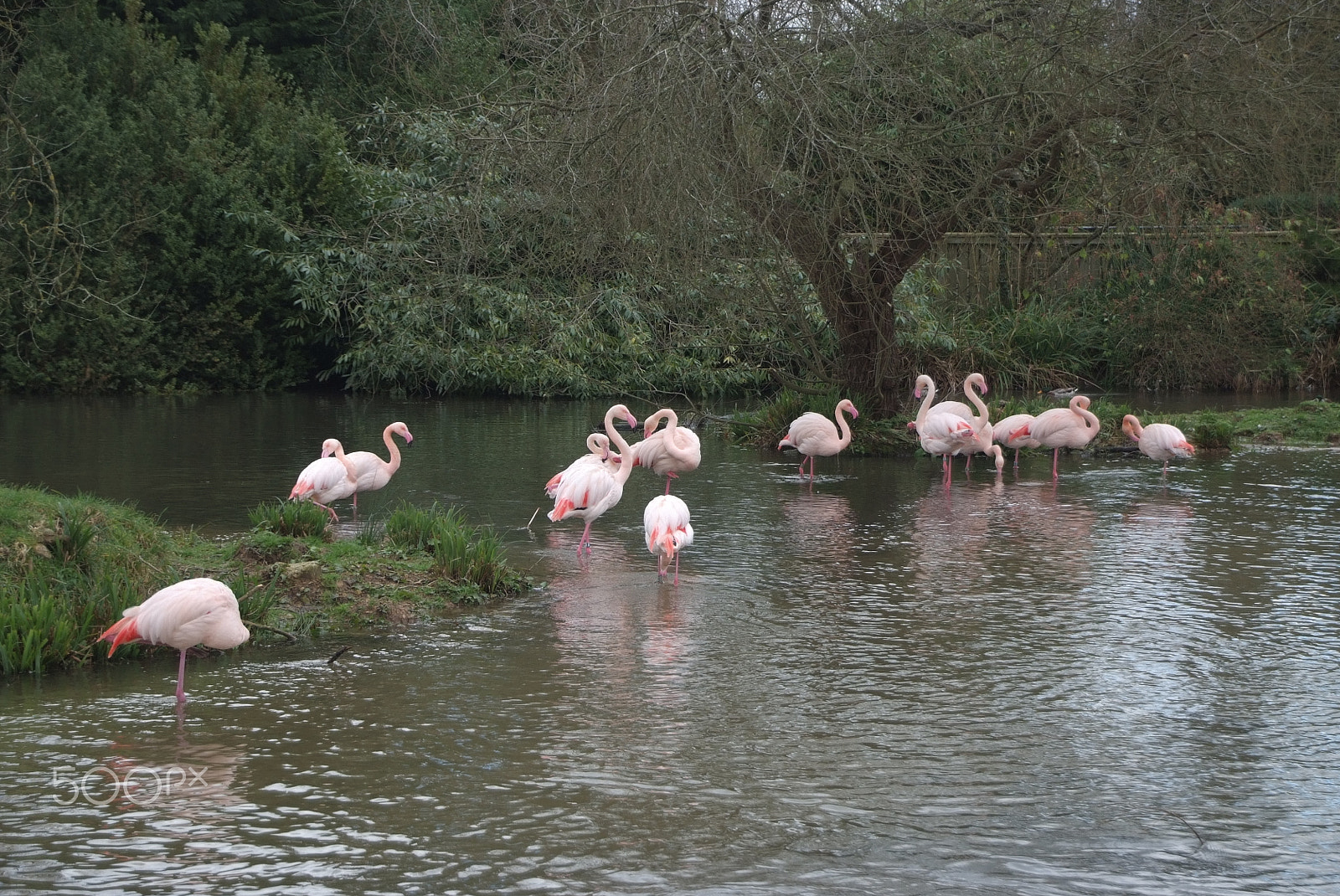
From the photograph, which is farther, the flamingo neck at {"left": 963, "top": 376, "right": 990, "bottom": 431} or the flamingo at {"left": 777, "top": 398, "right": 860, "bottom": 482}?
the flamingo neck at {"left": 963, "top": 376, "right": 990, "bottom": 431}

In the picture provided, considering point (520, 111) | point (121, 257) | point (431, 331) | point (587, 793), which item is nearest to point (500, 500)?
point (520, 111)

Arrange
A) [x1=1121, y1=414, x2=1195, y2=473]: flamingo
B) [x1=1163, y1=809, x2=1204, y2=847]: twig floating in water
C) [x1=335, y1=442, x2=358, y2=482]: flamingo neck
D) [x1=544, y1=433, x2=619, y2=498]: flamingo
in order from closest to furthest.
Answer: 1. [x1=1163, y1=809, x2=1204, y2=847]: twig floating in water
2. [x1=544, y1=433, x2=619, y2=498]: flamingo
3. [x1=335, y1=442, x2=358, y2=482]: flamingo neck
4. [x1=1121, y1=414, x2=1195, y2=473]: flamingo

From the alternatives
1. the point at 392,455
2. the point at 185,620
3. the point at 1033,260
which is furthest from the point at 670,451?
the point at 1033,260

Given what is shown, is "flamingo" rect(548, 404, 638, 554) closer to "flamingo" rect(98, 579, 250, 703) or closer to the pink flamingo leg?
"flamingo" rect(98, 579, 250, 703)

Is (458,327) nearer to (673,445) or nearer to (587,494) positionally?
(673,445)

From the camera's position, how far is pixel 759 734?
5.16m

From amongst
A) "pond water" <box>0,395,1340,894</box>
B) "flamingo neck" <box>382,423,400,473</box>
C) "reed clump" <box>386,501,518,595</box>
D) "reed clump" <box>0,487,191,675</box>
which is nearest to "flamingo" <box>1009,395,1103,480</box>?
"pond water" <box>0,395,1340,894</box>

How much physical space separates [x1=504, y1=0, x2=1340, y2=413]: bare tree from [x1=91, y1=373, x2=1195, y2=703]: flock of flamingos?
1.37m

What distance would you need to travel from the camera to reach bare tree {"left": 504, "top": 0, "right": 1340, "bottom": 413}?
8938 mm

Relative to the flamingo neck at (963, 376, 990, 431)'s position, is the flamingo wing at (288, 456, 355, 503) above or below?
below

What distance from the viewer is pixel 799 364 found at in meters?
14.9

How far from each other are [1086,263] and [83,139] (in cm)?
1573

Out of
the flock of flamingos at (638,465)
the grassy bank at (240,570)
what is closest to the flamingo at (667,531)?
the flock of flamingos at (638,465)

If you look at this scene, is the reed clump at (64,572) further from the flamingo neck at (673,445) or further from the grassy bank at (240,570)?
the flamingo neck at (673,445)
